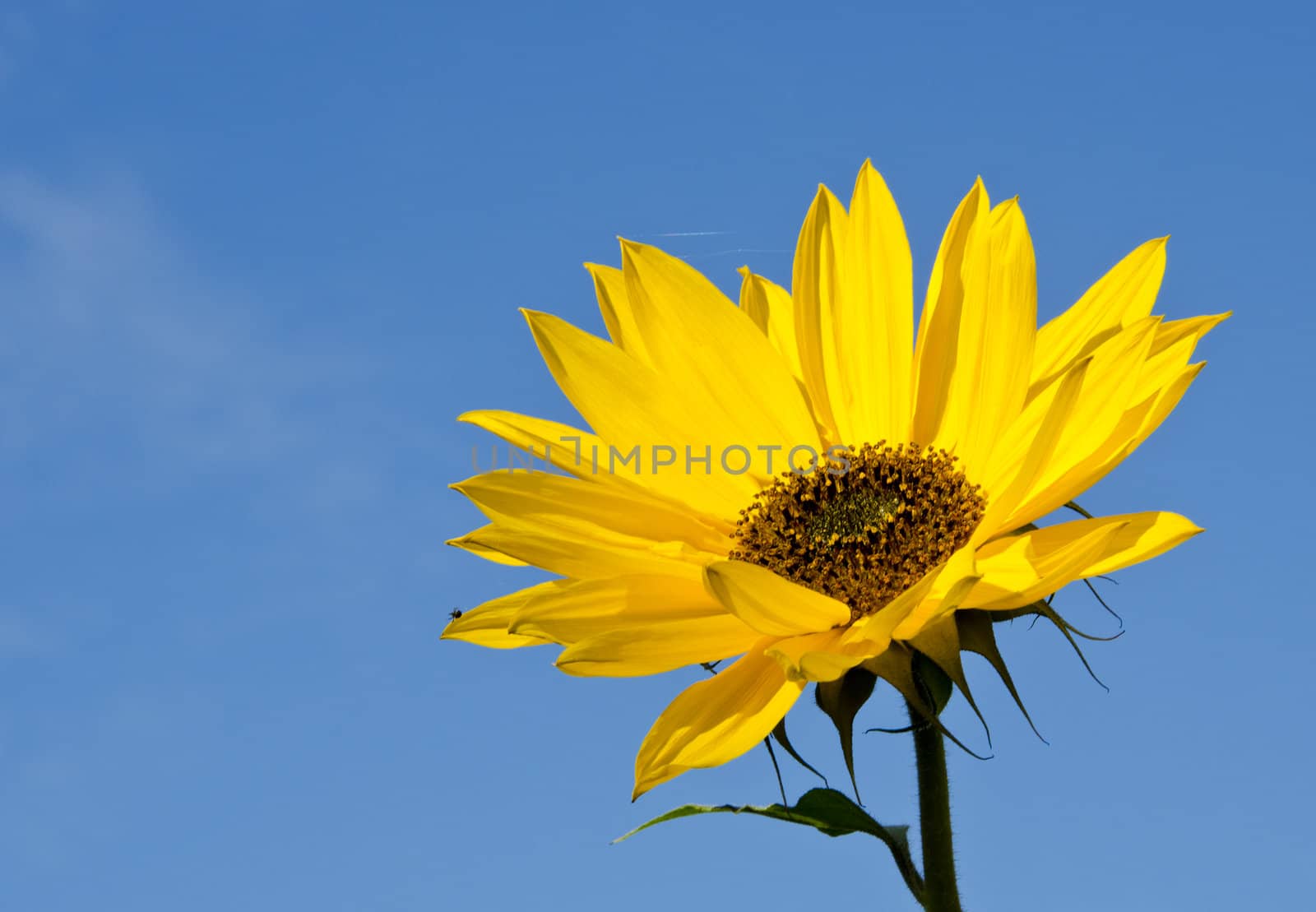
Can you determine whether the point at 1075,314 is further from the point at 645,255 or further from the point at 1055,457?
the point at 645,255

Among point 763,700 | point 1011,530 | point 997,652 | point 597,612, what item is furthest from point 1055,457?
point 597,612

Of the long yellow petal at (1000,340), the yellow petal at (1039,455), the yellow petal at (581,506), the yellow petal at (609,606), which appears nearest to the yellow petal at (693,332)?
the yellow petal at (581,506)

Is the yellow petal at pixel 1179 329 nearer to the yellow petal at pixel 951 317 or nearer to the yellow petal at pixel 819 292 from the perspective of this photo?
the yellow petal at pixel 951 317

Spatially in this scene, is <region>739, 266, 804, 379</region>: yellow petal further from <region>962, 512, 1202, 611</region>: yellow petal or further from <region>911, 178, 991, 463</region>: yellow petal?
<region>962, 512, 1202, 611</region>: yellow petal

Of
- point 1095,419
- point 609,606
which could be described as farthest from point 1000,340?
point 609,606

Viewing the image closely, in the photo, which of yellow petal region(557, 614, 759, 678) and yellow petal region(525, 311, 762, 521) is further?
yellow petal region(525, 311, 762, 521)

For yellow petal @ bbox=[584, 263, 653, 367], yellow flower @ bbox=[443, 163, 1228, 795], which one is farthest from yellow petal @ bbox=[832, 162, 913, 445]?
yellow petal @ bbox=[584, 263, 653, 367]

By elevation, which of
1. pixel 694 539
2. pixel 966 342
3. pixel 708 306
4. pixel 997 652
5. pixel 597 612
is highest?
pixel 708 306
